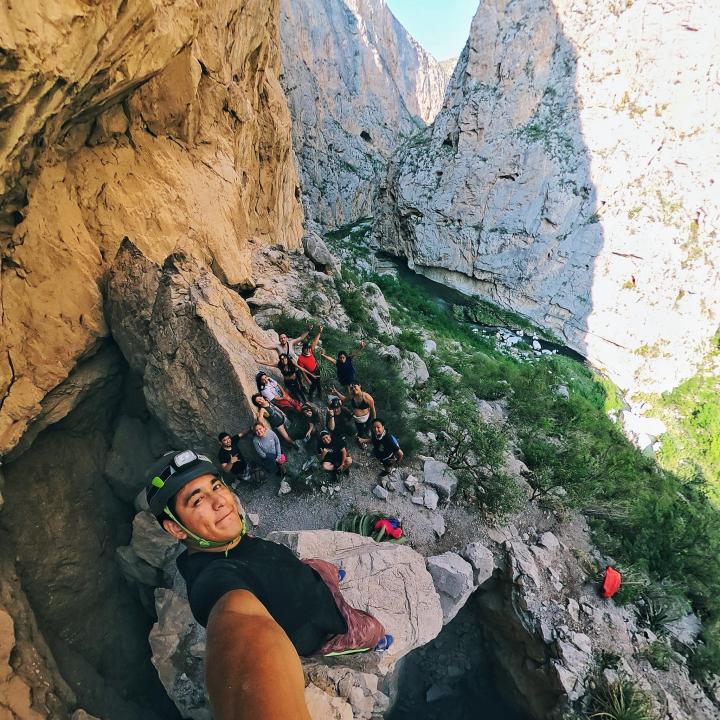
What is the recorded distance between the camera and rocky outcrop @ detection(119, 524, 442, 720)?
303cm

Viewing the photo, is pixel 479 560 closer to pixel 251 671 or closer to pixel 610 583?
pixel 610 583

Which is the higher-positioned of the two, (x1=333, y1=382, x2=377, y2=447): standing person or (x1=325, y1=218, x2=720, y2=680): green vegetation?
(x1=333, y1=382, x2=377, y2=447): standing person

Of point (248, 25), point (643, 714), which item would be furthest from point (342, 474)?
point (248, 25)

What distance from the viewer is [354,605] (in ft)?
11.8

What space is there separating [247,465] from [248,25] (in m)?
11.5

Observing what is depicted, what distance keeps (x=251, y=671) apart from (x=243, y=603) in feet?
1.34

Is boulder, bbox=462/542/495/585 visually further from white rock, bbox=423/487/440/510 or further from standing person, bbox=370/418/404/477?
standing person, bbox=370/418/404/477

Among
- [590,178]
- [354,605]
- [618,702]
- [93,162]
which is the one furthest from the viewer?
[590,178]

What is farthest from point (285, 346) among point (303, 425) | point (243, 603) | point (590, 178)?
point (590, 178)

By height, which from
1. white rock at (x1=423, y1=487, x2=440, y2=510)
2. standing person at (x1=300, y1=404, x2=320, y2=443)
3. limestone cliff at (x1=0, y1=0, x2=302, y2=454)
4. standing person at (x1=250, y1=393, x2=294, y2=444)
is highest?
limestone cliff at (x1=0, y1=0, x2=302, y2=454)

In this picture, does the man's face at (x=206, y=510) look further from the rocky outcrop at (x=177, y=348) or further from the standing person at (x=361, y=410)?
the standing person at (x=361, y=410)

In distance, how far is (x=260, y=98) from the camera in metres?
12.3

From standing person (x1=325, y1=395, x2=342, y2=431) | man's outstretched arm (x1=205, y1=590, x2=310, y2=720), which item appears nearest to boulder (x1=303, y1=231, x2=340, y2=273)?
standing person (x1=325, y1=395, x2=342, y2=431)

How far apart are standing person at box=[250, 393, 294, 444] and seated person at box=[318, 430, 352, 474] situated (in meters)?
0.55
